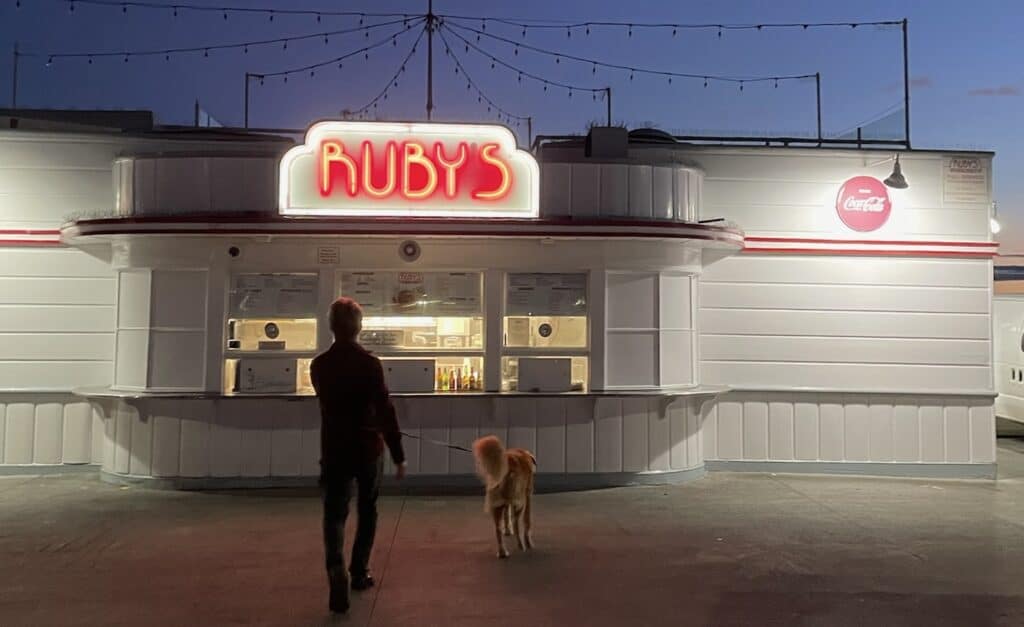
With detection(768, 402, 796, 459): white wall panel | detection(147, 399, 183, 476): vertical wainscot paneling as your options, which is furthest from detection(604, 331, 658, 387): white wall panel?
detection(147, 399, 183, 476): vertical wainscot paneling

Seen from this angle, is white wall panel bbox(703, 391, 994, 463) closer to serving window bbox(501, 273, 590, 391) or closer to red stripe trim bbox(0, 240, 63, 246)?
serving window bbox(501, 273, 590, 391)

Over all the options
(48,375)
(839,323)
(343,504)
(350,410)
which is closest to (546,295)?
(839,323)

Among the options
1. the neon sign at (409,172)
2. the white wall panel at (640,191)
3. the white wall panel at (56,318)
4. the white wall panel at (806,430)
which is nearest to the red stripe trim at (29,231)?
the white wall panel at (56,318)

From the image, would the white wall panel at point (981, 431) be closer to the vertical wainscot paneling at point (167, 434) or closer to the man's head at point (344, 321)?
the man's head at point (344, 321)

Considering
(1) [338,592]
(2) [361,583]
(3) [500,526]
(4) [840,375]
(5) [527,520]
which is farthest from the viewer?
(4) [840,375]

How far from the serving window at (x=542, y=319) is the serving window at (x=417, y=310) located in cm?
32

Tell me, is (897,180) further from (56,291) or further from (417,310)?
(56,291)

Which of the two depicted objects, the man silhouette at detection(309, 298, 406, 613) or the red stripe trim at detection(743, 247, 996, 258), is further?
the red stripe trim at detection(743, 247, 996, 258)

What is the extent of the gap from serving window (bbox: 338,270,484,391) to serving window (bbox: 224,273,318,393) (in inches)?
20.1

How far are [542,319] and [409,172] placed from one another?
6.92 feet

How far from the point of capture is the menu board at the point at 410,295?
328 inches

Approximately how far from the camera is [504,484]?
567cm

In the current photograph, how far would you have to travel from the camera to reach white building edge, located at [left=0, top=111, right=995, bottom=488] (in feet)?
26.6

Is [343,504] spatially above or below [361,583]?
above
